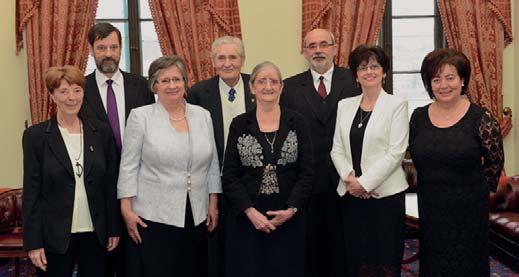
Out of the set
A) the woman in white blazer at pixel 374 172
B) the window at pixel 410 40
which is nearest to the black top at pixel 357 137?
the woman in white blazer at pixel 374 172

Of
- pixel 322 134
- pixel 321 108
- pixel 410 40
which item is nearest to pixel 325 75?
pixel 321 108

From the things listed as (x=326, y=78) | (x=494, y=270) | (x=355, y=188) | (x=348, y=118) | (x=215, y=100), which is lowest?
(x=494, y=270)

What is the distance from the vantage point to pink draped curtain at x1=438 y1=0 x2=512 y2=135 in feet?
20.0

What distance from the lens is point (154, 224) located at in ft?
9.96

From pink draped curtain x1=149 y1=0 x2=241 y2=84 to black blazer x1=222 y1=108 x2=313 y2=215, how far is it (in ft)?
9.26

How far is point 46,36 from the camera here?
5.67m

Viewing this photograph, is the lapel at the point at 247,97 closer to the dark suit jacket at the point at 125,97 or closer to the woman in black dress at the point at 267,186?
the woman in black dress at the point at 267,186

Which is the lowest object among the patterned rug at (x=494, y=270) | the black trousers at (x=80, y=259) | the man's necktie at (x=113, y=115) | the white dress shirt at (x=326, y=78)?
the patterned rug at (x=494, y=270)

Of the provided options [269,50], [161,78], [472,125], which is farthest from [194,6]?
[472,125]

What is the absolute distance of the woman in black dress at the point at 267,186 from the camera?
3.03m

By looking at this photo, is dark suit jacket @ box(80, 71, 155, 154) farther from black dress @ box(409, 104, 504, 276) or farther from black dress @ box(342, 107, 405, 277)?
black dress @ box(409, 104, 504, 276)

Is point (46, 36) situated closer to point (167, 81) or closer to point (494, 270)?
point (167, 81)

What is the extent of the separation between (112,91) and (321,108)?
129 centimetres

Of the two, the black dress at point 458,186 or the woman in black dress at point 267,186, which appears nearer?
the black dress at point 458,186
